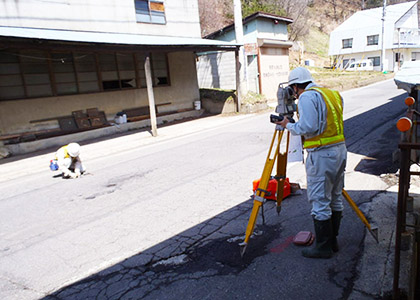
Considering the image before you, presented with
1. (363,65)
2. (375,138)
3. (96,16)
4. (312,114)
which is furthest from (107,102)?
(363,65)

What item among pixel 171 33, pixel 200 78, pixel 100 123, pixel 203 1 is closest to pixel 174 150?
pixel 100 123

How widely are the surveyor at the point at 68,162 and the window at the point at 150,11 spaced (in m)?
8.64

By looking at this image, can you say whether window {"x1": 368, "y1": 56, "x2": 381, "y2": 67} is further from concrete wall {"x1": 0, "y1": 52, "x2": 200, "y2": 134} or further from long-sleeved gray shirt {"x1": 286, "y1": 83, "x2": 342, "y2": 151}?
long-sleeved gray shirt {"x1": 286, "y1": 83, "x2": 342, "y2": 151}

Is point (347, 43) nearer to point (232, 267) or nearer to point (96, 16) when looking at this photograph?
point (96, 16)

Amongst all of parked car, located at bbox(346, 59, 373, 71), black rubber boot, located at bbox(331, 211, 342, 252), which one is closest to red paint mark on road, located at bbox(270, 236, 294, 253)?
black rubber boot, located at bbox(331, 211, 342, 252)

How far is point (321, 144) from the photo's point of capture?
2.91 m

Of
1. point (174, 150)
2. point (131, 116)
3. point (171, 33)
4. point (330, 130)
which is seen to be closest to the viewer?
point (330, 130)

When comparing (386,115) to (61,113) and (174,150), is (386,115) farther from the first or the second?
(61,113)

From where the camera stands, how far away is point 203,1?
28156 mm

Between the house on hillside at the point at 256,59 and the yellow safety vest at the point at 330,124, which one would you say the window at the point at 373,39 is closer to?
the house on hillside at the point at 256,59

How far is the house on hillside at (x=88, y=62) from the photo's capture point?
34.6 ft

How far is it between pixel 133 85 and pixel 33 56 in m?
4.14

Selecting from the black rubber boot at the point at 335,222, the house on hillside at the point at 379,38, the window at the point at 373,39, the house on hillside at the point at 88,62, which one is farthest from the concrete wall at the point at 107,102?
the window at the point at 373,39

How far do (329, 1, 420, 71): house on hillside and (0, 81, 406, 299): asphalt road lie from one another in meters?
40.9
